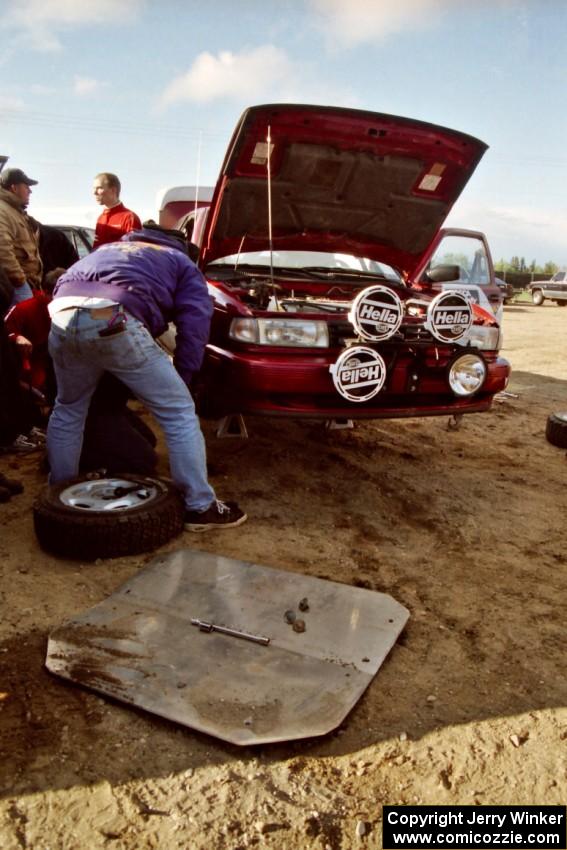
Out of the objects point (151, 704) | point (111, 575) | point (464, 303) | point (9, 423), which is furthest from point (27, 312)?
point (151, 704)

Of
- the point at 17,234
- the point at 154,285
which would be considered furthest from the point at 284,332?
the point at 17,234

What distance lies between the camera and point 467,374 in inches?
148

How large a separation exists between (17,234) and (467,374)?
3.80 m

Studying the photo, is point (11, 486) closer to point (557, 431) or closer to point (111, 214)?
point (111, 214)

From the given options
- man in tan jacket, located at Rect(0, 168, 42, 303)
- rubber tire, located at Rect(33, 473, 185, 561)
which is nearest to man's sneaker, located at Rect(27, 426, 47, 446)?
man in tan jacket, located at Rect(0, 168, 42, 303)

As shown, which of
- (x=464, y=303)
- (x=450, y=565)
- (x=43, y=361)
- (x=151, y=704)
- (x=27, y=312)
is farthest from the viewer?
(x=43, y=361)

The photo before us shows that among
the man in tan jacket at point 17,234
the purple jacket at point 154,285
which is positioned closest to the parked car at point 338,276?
the purple jacket at point 154,285

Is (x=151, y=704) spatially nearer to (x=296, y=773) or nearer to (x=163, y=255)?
(x=296, y=773)

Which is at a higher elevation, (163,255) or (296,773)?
(163,255)

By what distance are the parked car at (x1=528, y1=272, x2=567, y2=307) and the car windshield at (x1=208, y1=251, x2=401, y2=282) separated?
21535 mm

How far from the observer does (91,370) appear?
3135 mm

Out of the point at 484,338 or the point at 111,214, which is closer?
the point at 484,338

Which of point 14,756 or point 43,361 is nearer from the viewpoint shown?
point 14,756

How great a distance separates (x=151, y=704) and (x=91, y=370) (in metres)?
1.71
